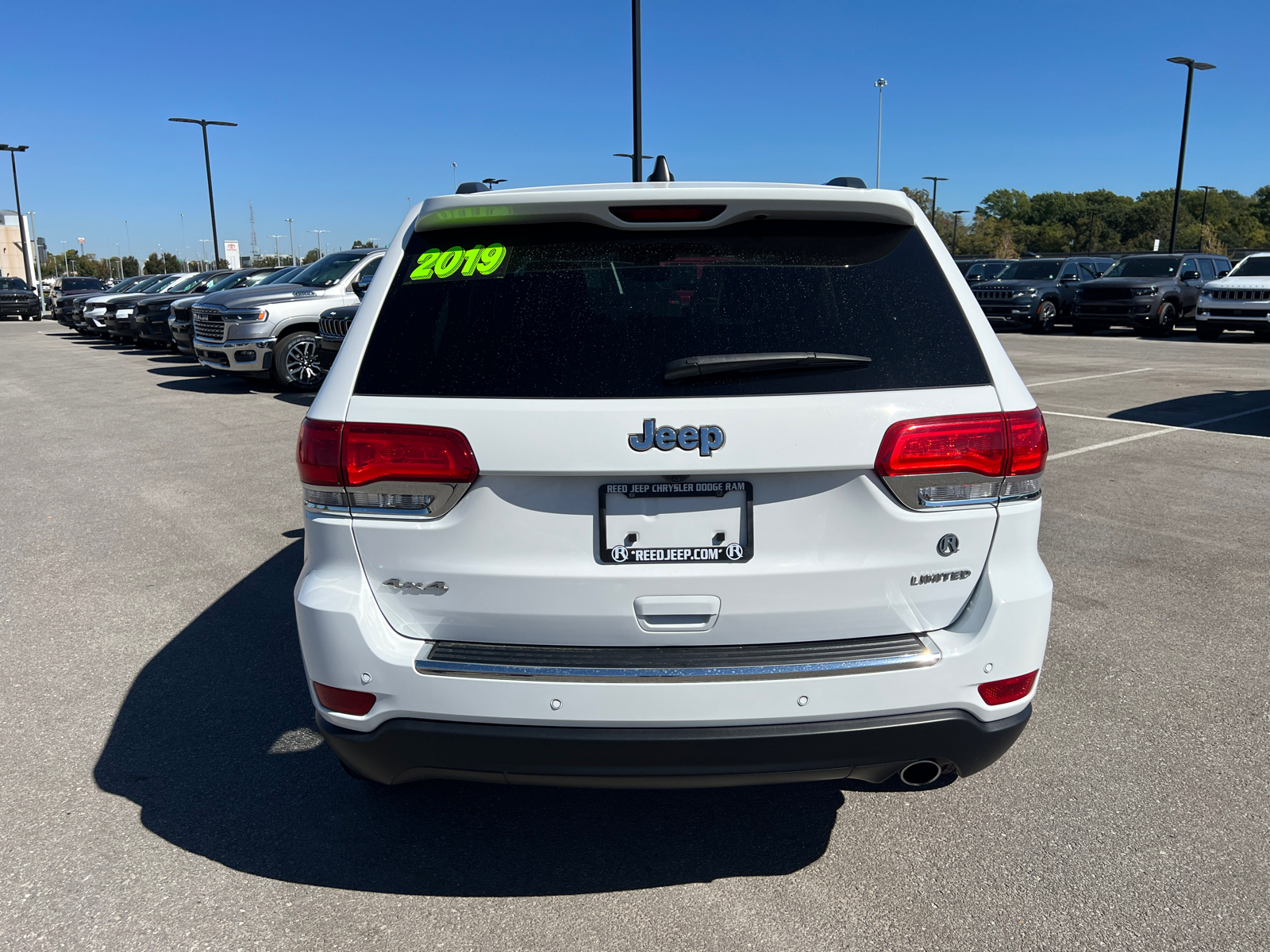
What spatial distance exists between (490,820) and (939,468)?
176 cm

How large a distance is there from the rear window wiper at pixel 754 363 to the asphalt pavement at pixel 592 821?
57.0 inches

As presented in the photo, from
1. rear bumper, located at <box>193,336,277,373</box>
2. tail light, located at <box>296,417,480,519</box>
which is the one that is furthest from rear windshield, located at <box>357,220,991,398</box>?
rear bumper, located at <box>193,336,277,373</box>

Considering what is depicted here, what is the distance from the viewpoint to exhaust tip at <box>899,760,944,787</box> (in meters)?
2.47

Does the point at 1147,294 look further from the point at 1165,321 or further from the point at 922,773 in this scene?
the point at 922,773

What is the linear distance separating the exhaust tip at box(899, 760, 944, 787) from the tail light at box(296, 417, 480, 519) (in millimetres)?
1331

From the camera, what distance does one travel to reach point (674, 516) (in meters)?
2.33

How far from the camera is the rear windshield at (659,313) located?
2338 mm

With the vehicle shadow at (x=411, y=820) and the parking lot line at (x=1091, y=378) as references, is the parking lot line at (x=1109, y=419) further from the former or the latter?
the vehicle shadow at (x=411, y=820)

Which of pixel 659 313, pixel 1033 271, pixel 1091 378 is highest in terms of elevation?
pixel 659 313

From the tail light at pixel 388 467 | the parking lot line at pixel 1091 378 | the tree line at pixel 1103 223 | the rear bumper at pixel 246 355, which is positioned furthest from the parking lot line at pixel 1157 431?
the tree line at pixel 1103 223

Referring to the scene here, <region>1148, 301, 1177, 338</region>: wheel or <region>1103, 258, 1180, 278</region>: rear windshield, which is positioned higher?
<region>1103, 258, 1180, 278</region>: rear windshield

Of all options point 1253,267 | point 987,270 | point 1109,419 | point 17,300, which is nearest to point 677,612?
point 1109,419

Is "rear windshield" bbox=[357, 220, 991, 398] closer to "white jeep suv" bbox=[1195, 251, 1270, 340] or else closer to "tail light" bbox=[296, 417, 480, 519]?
"tail light" bbox=[296, 417, 480, 519]

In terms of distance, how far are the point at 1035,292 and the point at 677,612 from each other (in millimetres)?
25499
